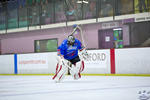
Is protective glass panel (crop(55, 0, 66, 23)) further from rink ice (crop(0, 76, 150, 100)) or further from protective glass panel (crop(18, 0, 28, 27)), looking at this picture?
rink ice (crop(0, 76, 150, 100))

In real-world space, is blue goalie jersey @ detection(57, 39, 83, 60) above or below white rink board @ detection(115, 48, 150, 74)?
above

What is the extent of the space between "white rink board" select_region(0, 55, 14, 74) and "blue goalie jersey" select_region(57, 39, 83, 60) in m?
5.97

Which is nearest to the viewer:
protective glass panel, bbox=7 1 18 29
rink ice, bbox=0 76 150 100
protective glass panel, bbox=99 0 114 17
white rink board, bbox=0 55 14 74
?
rink ice, bbox=0 76 150 100

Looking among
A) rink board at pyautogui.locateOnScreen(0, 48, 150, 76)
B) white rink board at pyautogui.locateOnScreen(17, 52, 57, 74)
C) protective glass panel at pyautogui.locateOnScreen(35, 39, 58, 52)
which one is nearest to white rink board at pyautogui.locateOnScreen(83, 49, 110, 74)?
rink board at pyautogui.locateOnScreen(0, 48, 150, 76)

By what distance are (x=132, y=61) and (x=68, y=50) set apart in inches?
121

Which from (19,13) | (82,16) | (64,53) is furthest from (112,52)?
(19,13)

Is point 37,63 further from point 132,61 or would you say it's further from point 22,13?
point 22,13

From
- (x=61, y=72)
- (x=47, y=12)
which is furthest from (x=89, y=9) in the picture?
(x=61, y=72)

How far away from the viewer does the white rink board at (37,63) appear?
37.3 feet

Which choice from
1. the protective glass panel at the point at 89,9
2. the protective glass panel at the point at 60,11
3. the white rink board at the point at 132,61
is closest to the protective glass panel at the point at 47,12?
the protective glass panel at the point at 60,11

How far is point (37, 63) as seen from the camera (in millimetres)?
11695

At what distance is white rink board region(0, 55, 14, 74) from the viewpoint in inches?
491

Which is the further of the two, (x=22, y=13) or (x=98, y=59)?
(x=22, y=13)

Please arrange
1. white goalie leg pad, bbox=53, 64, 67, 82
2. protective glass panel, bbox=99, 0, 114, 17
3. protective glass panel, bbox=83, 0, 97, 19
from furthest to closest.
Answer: protective glass panel, bbox=83, 0, 97, 19, protective glass panel, bbox=99, 0, 114, 17, white goalie leg pad, bbox=53, 64, 67, 82
